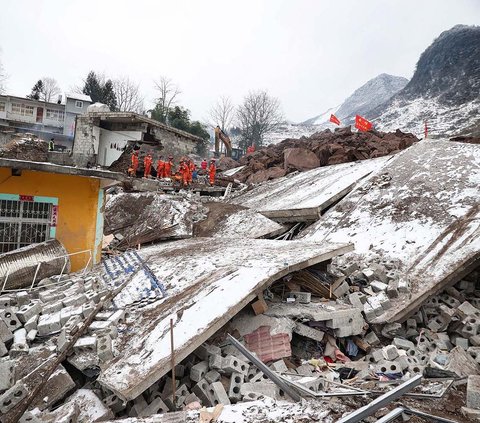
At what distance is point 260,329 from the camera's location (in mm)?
5219

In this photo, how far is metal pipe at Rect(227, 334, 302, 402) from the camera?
3.68m

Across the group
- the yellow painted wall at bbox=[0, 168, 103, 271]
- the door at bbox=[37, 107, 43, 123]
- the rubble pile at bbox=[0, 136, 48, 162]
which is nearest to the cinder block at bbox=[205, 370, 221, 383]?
the yellow painted wall at bbox=[0, 168, 103, 271]

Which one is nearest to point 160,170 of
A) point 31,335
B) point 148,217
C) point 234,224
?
point 148,217

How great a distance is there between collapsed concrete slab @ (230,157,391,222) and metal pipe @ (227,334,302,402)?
6424 millimetres

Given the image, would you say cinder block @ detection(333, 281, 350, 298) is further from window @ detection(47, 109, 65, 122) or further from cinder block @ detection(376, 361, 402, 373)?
window @ detection(47, 109, 65, 122)

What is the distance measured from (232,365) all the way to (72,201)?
598 cm

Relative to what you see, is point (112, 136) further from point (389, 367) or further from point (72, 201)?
point (389, 367)

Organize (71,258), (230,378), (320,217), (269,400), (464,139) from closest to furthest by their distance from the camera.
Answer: (269,400), (230,378), (71,258), (320,217), (464,139)

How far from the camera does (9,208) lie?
755cm

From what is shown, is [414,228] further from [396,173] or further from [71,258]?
[71,258]

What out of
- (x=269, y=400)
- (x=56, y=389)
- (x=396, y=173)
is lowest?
(x=56, y=389)

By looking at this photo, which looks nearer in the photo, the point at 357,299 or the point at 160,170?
the point at 357,299

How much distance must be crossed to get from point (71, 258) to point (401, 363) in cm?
722

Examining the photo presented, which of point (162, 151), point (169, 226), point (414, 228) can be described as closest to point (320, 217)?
point (414, 228)
